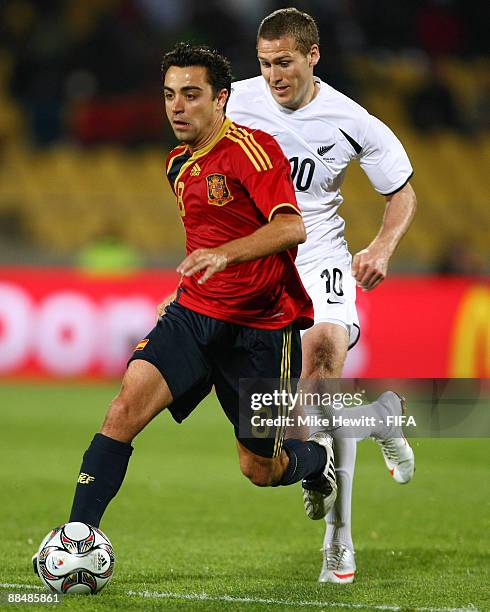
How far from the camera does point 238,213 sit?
4.87 m

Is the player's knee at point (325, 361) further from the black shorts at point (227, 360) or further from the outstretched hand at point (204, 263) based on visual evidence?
the outstretched hand at point (204, 263)

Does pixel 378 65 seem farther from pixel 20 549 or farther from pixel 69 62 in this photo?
pixel 20 549

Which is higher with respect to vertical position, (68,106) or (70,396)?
(68,106)

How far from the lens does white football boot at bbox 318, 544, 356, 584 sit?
210 inches

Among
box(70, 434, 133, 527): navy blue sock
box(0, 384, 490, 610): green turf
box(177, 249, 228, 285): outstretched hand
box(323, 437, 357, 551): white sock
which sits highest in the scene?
box(177, 249, 228, 285): outstretched hand

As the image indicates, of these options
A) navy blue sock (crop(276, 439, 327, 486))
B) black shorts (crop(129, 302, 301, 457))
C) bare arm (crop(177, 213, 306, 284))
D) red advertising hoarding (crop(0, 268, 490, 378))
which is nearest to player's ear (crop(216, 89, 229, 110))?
bare arm (crop(177, 213, 306, 284))

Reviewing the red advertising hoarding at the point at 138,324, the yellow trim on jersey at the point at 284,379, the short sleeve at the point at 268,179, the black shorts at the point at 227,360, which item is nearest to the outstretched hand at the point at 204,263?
the short sleeve at the point at 268,179

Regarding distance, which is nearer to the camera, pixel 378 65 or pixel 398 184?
pixel 398 184

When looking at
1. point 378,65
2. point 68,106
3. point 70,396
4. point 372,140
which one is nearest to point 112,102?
point 68,106

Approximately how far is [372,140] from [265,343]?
4.27ft

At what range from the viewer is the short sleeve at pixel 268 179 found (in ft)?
15.3

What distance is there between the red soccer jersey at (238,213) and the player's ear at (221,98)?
0.07m

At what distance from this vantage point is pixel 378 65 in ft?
66.8

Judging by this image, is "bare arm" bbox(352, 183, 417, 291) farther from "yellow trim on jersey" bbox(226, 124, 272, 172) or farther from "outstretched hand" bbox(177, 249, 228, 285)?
"outstretched hand" bbox(177, 249, 228, 285)
